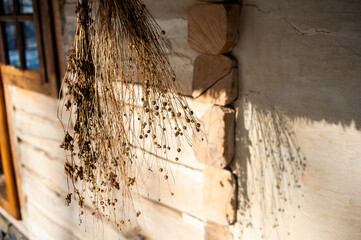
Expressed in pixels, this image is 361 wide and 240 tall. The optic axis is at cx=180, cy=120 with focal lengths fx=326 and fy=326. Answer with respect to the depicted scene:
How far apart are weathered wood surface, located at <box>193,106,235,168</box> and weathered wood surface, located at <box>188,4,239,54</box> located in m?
0.27

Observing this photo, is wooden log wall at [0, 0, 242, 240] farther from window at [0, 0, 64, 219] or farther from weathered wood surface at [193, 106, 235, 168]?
window at [0, 0, 64, 219]

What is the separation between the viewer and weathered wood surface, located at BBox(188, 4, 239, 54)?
1315 millimetres

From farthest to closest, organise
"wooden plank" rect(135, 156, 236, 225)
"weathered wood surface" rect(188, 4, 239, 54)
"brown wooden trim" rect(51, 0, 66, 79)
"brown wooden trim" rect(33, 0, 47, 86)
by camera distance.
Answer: "brown wooden trim" rect(33, 0, 47, 86)
"brown wooden trim" rect(51, 0, 66, 79)
"wooden plank" rect(135, 156, 236, 225)
"weathered wood surface" rect(188, 4, 239, 54)

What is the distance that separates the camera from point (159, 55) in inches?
49.2

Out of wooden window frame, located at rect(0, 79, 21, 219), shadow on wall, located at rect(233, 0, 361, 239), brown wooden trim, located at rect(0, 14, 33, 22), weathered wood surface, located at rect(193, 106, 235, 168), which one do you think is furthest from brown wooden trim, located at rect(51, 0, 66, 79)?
shadow on wall, located at rect(233, 0, 361, 239)

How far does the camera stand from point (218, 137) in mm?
1467

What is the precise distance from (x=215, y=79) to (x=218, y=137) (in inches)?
10.2

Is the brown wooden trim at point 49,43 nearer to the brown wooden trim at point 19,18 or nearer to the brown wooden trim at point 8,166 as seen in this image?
the brown wooden trim at point 19,18

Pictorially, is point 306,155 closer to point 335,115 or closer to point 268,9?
point 335,115

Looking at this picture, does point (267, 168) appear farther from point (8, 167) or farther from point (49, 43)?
point (8, 167)

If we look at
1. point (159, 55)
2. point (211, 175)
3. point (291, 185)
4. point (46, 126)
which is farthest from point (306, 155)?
point (46, 126)

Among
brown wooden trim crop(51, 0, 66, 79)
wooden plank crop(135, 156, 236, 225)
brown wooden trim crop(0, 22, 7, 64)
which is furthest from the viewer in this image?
brown wooden trim crop(0, 22, 7, 64)

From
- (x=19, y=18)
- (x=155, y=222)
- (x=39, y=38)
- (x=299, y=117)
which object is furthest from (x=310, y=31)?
(x=19, y=18)

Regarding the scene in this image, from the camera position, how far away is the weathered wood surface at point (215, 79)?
1.39m
